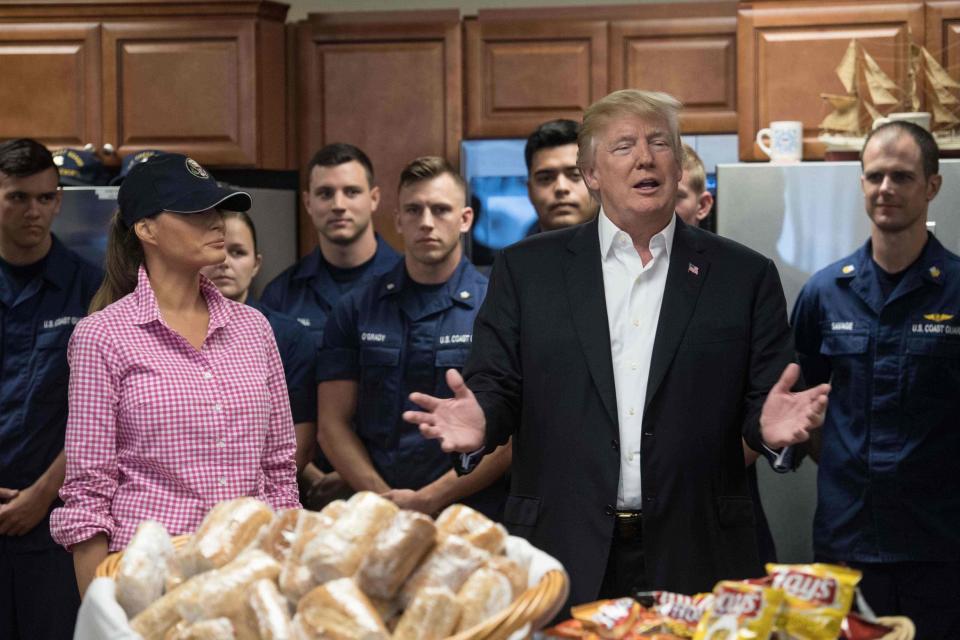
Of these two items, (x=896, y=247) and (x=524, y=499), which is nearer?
(x=524, y=499)

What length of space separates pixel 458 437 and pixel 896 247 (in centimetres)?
163

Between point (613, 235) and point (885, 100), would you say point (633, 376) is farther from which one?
point (885, 100)

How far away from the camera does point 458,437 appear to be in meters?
2.06

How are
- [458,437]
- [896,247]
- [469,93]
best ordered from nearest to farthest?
[458,437] < [896,247] < [469,93]

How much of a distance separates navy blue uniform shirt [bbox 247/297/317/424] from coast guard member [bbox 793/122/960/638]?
136cm

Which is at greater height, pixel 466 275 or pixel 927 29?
pixel 927 29

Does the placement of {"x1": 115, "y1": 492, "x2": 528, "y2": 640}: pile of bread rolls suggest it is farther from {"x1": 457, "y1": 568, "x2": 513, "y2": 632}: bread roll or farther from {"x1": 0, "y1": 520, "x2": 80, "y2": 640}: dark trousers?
{"x1": 0, "y1": 520, "x2": 80, "y2": 640}: dark trousers

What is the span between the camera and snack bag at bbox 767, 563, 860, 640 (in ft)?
4.75

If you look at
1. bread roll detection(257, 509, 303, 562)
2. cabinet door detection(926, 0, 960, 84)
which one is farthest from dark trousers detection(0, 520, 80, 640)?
cabinet door detection(926, 0, 960, 84)

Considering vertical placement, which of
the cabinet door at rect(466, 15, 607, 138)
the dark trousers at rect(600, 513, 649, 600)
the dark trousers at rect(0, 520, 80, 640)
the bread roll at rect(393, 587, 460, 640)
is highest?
the cabinet door at rect(466, 15, 607, 138)

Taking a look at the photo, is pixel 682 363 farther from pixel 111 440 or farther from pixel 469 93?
pixel 469 93

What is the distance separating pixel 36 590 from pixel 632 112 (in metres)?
2.07

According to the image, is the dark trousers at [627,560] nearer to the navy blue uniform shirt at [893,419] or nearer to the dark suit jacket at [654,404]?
the dark suit jacket at [654,404]

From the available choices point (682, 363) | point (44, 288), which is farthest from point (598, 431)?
point (44, 288)
